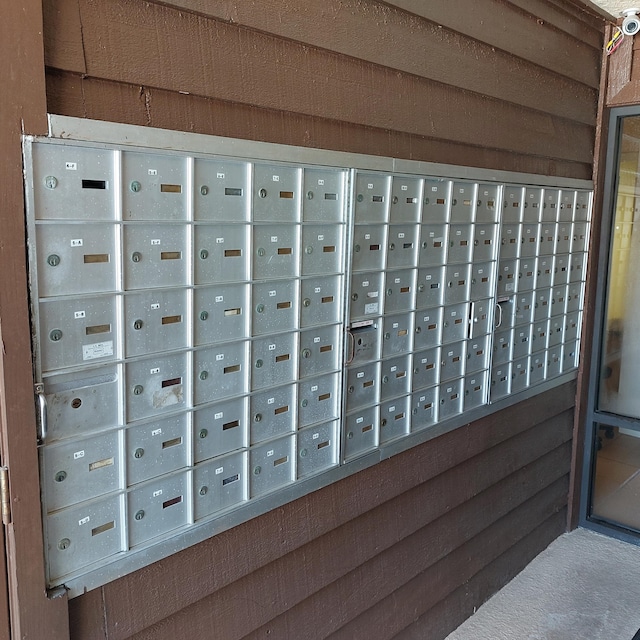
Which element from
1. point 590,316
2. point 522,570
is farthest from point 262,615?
point 590,316

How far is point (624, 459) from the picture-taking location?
3619 mm

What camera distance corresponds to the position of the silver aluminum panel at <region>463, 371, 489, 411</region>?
266 centimetres

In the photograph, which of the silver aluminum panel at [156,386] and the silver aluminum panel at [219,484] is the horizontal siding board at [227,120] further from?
the silver aluminum panel at [219,484]

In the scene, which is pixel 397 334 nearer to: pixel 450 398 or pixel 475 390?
pixel 450 398

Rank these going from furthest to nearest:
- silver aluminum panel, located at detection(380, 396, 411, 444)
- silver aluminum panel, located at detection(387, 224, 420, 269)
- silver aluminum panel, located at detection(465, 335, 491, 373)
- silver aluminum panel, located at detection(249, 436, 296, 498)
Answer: silver aluminum panel, located at detection(465, 335, 491, 373) < silver aluminum panel, located at detection(380, 396, 411, 444) < silver aluminum panel, located at detection(387, 224, 420, 269) < silver aluminum panel, located at detection(249, 436, 296, 498)

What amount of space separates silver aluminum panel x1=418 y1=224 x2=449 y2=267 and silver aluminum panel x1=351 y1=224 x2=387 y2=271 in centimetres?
22

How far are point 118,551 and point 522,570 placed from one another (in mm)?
2445

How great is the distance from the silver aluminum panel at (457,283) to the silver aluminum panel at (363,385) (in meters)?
0.47

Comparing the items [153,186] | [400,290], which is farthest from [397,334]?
[153,186]

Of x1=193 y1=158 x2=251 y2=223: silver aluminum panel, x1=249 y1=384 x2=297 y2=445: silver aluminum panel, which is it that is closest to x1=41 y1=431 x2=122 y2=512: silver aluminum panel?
x1=249 y1=384 x2=297 y2=445: silver aluminum panel

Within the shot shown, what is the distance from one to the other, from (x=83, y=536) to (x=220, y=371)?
496 millimetres

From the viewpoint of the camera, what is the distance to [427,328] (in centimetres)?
237

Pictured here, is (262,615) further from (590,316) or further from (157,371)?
(590,316)

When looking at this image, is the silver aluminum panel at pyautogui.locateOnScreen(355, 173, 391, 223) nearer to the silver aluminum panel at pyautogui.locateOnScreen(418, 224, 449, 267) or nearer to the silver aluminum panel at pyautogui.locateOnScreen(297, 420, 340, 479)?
the silver aluminum panel at pyautogui.locateOnScreen(418, 224, 449, 267)
